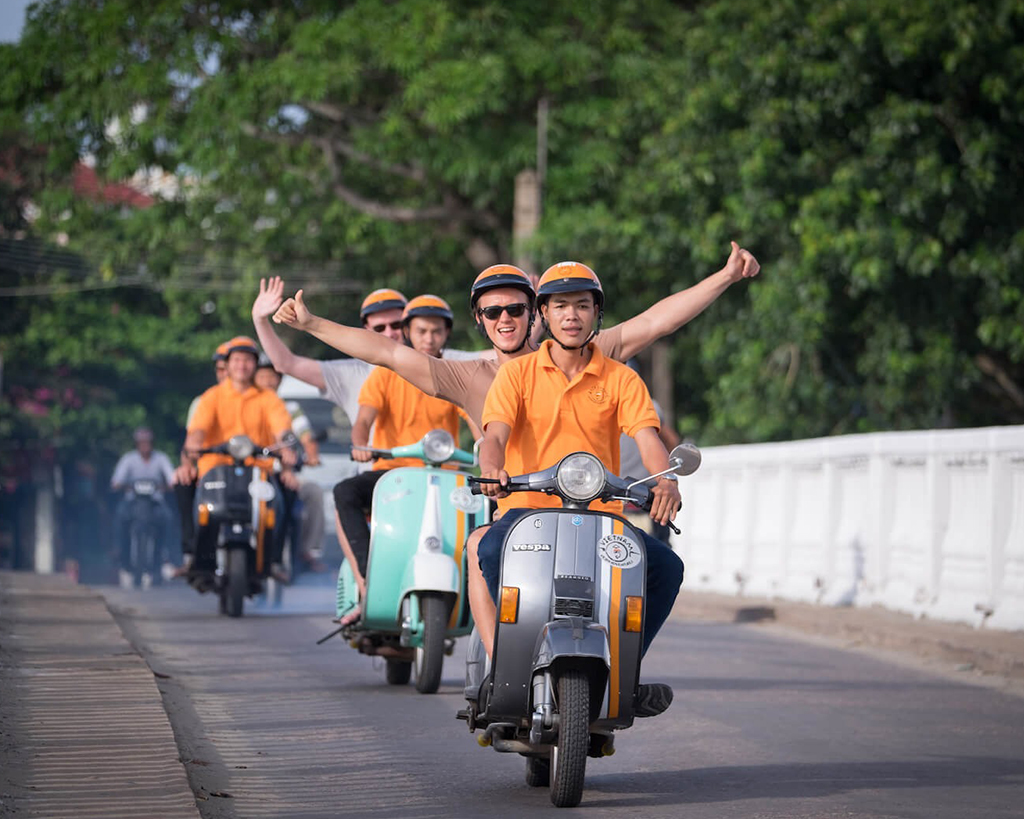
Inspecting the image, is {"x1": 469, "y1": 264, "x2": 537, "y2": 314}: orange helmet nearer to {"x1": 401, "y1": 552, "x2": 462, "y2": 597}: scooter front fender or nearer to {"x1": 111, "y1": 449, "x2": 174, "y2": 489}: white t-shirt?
{"x1": 401, "y1": 552, "x2": 462, "y2": 597}: scooter front fender

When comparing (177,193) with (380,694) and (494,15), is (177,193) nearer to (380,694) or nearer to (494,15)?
(494,15)

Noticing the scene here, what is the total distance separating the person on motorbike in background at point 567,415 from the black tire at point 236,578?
24.6 feet

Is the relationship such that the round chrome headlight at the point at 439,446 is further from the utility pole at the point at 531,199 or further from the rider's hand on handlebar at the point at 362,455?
the utility pole at the point at 531,199

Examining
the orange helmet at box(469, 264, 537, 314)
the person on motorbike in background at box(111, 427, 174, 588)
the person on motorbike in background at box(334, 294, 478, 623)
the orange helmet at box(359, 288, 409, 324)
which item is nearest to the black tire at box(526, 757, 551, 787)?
the orange helmet at box(469, 264, 537, 314)

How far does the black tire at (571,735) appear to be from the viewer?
18.6ft

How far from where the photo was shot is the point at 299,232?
2848 cm

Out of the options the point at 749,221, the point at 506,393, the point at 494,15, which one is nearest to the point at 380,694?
the point at 506,393

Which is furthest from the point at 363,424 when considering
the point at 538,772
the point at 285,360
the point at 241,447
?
the point at 241,447

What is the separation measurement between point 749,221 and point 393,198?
364 inches

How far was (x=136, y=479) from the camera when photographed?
20.9 meters

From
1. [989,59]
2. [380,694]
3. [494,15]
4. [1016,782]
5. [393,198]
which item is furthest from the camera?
[393,198]

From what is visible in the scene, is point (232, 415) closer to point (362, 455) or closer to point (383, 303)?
point (383, 303)

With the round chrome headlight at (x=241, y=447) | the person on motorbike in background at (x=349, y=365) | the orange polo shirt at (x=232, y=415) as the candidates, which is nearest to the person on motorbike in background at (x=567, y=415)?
the person on motorbike in background at (x=349, y=365)

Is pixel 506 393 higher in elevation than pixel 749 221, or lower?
lower
